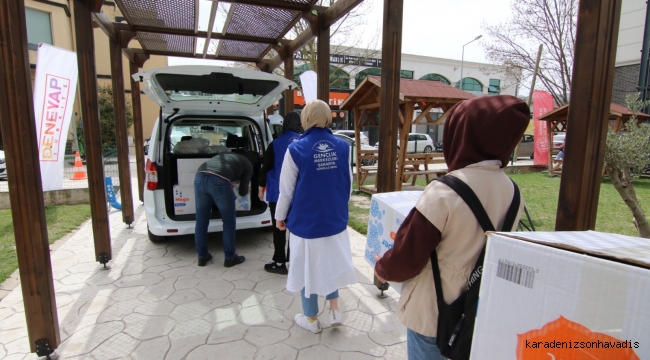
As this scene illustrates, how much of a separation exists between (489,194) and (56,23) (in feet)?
72.3

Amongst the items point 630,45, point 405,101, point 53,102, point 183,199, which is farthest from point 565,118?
point 53,102

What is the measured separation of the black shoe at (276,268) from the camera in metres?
3.63

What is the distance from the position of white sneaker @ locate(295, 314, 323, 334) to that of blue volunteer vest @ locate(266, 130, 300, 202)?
1.26 meters

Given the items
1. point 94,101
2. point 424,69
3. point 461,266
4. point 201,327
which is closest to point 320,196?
point 461,266

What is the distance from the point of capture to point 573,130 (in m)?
1.71

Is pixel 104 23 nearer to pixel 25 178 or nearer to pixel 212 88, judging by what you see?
pixel 212 88

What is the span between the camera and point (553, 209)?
6867 millimetres

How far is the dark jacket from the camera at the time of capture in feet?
11.7

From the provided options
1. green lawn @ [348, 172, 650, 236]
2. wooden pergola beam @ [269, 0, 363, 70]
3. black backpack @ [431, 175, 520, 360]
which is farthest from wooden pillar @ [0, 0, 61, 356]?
green lawn @ [348, 172, 650, 236]

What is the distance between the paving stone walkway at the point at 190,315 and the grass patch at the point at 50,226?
0.43 m

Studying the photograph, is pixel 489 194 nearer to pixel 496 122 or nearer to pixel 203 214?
pixel 496 122

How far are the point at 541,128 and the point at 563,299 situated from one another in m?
15.5

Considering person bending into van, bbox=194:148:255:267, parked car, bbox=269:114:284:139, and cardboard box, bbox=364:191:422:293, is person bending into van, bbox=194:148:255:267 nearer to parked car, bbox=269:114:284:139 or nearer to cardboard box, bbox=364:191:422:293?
parked car, bbox=269:114:284:139

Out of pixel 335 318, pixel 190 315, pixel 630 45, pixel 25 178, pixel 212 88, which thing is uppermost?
pixel 630 45
